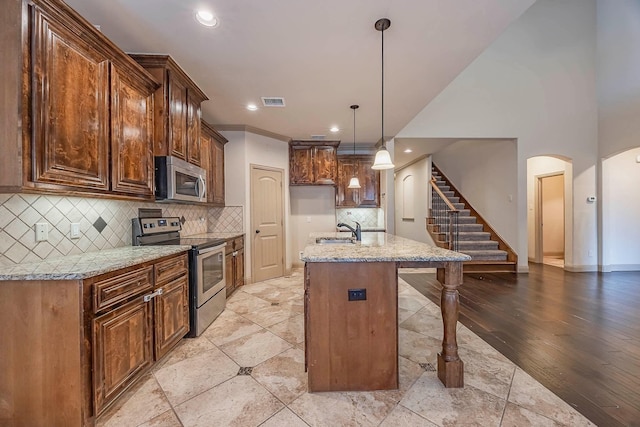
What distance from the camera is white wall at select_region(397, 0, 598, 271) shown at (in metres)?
5.12

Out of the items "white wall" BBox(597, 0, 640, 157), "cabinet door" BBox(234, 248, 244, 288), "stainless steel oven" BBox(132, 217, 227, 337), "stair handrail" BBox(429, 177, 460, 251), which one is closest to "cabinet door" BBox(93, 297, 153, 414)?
"stainless steel oven" BBox(132, 217, 227, 337)

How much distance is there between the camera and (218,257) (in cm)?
307

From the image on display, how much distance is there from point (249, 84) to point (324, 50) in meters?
1.03

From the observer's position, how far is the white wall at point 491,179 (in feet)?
17.3

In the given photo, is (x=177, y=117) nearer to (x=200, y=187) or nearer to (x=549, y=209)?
(x=200, y=187)

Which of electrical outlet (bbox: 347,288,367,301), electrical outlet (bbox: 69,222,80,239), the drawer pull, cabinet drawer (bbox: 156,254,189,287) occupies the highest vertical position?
electrical outlet (bbox: 69,222,80,239)

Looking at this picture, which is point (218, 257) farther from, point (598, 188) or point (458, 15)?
point (598, 188)

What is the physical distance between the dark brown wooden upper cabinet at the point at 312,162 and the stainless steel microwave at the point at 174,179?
249 centimetres

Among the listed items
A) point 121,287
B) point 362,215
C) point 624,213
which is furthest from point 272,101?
point 624,213

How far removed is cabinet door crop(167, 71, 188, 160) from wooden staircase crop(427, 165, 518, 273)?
4.90 m

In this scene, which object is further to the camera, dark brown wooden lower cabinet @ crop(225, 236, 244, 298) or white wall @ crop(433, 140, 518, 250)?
white wall @ crop(433, 140, 518, 250)

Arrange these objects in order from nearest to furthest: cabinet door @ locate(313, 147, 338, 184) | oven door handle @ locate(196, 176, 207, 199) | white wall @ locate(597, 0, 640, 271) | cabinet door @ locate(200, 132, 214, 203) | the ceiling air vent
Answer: oven door handle @ locate(196, 176, 207, 199) < the ceiling air vent < cabinet door @ locate(200, 132, 214, 203) < white wall @ locate(597, 0, 640, 271) < cabinet door @ locate(313, 147, 338, 184)

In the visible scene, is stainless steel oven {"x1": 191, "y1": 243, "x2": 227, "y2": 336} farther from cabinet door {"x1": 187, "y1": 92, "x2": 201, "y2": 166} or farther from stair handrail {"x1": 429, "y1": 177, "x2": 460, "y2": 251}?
stair handrail {"x1": 429, "y1": 177, "x2": 460, "y2": 251}

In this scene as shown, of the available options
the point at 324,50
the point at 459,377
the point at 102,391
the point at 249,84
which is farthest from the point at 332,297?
the point at 249,84
